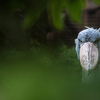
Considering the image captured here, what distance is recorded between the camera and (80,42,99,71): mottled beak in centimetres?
182

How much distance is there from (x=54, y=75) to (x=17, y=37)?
221 millimetres

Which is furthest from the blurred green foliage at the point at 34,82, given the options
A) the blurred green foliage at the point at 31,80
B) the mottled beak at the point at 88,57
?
the mottled beak at the point at 88,57

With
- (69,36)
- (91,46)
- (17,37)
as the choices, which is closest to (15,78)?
(17,37)

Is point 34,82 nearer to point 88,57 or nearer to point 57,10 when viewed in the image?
point 57,10

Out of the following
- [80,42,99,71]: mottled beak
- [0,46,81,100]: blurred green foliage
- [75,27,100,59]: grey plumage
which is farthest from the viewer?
[75,27,100,59]: grey plumage

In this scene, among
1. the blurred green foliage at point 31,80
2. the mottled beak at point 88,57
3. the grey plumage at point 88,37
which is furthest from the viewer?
the grey plumage at point 88,37

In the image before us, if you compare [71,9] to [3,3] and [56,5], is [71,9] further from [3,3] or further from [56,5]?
[3,3]

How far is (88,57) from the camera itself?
1.84 meters

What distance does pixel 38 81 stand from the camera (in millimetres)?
504

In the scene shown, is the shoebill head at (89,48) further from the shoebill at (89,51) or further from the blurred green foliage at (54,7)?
the blurred green foliage at (54,7)

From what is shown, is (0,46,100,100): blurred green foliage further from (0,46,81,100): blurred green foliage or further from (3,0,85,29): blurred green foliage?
(3,0,85,29): blurred green foliage

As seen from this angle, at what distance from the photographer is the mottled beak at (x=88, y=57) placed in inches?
71.5

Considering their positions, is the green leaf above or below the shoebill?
below

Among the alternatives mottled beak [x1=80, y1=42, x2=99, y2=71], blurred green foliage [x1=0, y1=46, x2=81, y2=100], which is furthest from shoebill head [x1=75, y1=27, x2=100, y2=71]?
blurred green foliage [x1=0, y1=46, x2=81, y2=100]
